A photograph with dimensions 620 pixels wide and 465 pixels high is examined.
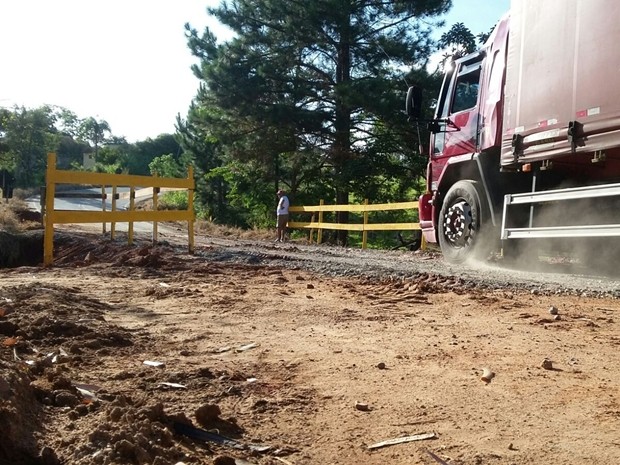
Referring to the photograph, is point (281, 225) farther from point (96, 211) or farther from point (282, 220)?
point (96, 211)

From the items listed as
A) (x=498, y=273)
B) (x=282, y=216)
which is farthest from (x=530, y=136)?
(x=282, y=216)

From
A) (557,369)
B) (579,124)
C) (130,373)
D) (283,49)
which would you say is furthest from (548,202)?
(283,49)

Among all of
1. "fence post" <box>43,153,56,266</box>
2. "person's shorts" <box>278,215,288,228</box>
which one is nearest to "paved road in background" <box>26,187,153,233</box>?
"person's shorts" <box>278,215,288,228</box>

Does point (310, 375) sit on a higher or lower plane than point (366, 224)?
lower

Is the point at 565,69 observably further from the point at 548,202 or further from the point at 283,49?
the point at 283,49

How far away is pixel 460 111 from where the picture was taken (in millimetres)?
9227

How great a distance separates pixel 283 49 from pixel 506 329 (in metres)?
19.2

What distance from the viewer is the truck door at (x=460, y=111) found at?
29.2ft

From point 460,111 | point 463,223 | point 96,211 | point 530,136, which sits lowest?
point 96,211

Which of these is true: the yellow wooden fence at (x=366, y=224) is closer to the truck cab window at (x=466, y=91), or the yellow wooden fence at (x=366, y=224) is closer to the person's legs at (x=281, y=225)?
the person's legs at (x=281, y=225)

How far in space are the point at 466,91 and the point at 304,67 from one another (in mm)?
14313

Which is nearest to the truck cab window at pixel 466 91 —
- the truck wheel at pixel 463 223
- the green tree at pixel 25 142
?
the truck wheel at pixel 463 223

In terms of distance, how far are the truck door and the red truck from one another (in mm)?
18

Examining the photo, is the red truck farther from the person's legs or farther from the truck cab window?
the person's legs
